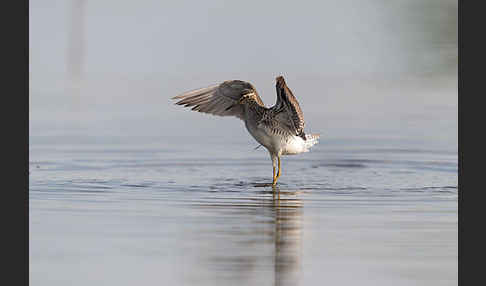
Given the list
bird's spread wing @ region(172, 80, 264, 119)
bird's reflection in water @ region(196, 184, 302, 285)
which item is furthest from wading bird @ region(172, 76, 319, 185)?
bird's reflection in water @ region(196, 184, 302, 285)

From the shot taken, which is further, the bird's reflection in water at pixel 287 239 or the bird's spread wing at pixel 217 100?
the bird's spread wing at pixel 217 100

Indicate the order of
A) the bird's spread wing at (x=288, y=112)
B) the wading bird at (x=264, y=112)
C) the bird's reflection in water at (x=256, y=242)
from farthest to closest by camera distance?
the wading bird at (x=264, y=112) → the bird's spread wing at (x=288, y=112) → the bird's reflection in water at (x=256, y=242)

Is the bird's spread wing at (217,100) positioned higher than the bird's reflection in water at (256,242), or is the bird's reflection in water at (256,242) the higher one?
the bird's spread wing at (217,100)

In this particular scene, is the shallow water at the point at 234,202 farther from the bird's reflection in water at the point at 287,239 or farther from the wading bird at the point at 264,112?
the wading bird at the point at 264,112

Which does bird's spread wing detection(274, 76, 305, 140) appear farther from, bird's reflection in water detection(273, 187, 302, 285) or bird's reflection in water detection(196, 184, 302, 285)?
bird's reflection in water detection(196, 184, 302, 285)

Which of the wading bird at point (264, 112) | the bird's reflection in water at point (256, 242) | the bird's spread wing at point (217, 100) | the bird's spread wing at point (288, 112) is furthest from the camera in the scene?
the bird's spread wing at point (217, 100)

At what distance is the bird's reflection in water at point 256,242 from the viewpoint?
8500mm

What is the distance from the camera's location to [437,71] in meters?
23.7

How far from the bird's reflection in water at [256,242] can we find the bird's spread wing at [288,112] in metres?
1.51

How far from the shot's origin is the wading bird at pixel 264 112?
13.7 meters

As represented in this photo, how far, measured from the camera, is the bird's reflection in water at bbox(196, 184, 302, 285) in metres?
8.50

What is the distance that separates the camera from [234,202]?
1190 cm

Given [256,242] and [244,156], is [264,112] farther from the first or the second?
[256,242]

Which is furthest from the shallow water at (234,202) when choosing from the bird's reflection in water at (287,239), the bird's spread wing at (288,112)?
the bird's spread wing at (288,112)
